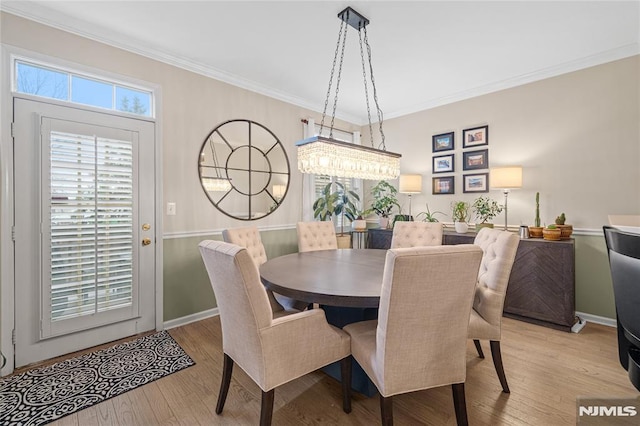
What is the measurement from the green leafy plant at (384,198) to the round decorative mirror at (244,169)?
1.48 meters

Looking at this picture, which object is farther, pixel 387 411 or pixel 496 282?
pixel 496 282

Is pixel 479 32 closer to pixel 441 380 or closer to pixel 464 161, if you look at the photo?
pixel 464 161

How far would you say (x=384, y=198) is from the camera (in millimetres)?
4500

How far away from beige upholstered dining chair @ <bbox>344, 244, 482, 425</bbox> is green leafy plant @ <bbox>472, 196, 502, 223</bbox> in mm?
2597

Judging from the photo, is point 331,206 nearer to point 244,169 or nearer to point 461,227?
point 244,169

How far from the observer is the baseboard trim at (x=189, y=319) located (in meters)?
2.95

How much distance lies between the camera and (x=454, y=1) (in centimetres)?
219

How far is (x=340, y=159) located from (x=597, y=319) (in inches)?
121

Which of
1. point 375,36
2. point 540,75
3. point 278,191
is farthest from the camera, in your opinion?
point 278,191

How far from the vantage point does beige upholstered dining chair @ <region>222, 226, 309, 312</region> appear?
7.07 ft

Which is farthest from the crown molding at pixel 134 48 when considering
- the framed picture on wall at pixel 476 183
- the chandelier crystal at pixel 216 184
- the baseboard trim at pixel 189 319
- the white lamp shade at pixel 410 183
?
the baseboard trim at pixel 189 319

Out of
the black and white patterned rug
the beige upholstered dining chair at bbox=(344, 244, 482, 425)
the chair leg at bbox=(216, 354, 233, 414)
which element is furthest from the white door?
the beige upholstered dining chair at bbox=(344, 244, 482, 425)

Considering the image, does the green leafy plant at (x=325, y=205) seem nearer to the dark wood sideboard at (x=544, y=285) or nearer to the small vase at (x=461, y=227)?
the small vase at (x=461, y=227)

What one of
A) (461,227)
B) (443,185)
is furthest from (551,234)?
(443,185)
